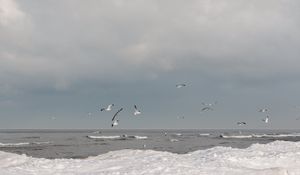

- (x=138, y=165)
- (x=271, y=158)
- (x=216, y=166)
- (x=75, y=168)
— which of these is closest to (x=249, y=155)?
(x=271, y=158)

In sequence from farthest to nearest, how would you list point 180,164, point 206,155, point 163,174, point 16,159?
point 16,159 < point 206,155 < point 180,164 < point 163,174

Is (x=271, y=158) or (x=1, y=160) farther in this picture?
(x=1, y=160)

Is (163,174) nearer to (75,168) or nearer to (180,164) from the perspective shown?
(180,164)

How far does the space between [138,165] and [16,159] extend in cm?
1193

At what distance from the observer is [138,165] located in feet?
82.2

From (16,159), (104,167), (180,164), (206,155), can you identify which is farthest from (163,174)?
(16,159)

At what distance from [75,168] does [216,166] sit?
7.52 meters

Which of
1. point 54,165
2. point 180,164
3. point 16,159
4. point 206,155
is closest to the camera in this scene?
point 180,164

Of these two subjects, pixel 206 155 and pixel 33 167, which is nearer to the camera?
pixel 33 167

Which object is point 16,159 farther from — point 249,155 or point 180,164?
point 249,155

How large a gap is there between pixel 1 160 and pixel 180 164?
1507 cm

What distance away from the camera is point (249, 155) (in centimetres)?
2892

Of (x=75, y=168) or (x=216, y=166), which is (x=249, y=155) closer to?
(x=216, y=166)

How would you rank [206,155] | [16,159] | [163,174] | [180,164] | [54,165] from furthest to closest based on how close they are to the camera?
[16,159] → [206,155] → [54,165] → [180,164] → [163,174]
